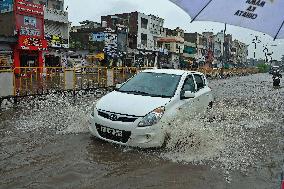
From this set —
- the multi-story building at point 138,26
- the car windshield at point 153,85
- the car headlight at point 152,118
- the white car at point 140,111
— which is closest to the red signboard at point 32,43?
the multi-story building at point 138,26

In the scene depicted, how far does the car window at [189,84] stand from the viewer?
25.0 feet

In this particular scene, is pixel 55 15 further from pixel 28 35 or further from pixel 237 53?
pixel 237 53

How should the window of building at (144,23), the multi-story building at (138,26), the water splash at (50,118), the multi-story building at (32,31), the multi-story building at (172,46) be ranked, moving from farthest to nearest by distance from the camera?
the multi-story building at (172,46) → the window of building at (144,23) → the multi-story building at (138,26) → the multi-story building at (32,31) → the water splash at (50,118)

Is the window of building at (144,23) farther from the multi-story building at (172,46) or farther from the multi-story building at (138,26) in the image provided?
the multi-story building at (172,46)

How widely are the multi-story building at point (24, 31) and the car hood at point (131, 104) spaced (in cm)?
2768

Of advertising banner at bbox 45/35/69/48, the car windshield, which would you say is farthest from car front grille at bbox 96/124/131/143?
advertising banner at bbox 45/35/69/48

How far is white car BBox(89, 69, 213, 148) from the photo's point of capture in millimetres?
6082

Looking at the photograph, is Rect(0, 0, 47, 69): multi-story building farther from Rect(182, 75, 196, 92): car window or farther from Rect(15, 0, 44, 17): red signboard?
Rect(182, 75, 196, 92): car window

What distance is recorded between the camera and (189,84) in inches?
313

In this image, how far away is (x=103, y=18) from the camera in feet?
209

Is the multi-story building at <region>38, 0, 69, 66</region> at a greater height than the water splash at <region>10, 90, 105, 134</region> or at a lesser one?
greater

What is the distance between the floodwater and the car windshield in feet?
2.09

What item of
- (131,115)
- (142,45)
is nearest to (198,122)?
(131,115)

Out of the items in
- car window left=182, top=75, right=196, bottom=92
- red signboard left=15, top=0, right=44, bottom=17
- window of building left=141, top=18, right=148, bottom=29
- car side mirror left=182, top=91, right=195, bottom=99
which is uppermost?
window of building left=141, top=18, right=148, bottom=29
